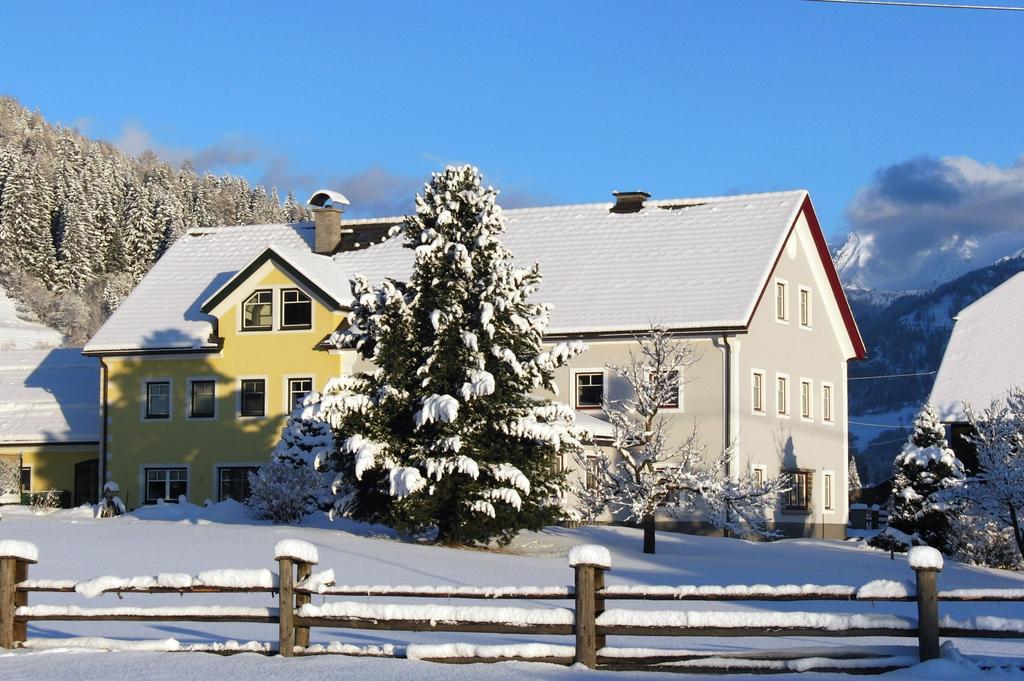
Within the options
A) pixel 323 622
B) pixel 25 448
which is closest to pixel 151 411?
pixel 25 448

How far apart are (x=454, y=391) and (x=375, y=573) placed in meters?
6.91

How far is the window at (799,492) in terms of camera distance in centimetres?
4481

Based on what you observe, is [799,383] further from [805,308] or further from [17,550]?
[17,550]

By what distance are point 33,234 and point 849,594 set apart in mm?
145349

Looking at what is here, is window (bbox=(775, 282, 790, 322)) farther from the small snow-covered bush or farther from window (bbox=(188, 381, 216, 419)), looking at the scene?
window (bbox=(188, 381, 216, 419))

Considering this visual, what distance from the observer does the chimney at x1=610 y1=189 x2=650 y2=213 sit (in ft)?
159

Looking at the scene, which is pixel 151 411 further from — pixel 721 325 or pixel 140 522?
pixel 721 325

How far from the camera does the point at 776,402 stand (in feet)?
146

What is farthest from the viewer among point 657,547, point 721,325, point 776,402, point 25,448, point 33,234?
point 33,234

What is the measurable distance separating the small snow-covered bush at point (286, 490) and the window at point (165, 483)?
1167 centimetres

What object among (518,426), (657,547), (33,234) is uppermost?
(33,234)

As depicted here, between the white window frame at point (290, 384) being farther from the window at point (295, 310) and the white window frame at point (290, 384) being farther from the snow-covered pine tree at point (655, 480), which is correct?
the snow-covered pine tree at point (655, 480)

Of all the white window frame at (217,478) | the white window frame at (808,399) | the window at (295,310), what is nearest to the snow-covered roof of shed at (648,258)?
the window at (295,310)

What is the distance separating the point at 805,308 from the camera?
46.8m
